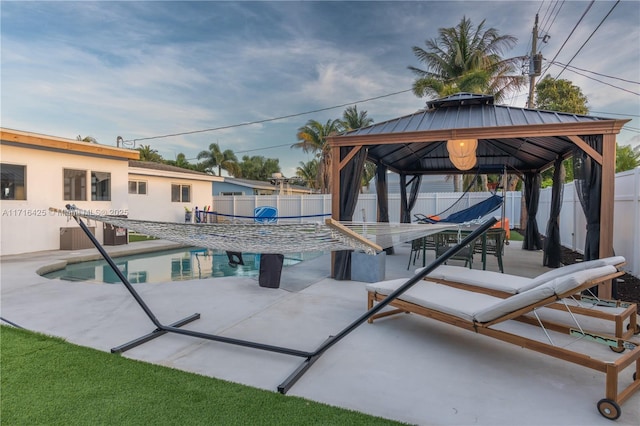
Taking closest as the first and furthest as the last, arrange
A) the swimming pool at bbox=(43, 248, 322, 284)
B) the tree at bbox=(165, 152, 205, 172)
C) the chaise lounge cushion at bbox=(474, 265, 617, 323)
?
the chaise lounge cushion at bbox=(474, 265, 617, 323) < the swimming pool at bbox=(43, 248, 322, 284) < the tree at bbox=(165, 152, 205, 172)

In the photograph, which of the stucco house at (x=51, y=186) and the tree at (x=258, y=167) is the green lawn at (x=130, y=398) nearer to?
the stucco house at (x=51, y=186)

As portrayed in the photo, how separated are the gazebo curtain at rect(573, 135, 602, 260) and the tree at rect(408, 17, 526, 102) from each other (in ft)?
39.3

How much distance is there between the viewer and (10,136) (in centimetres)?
723

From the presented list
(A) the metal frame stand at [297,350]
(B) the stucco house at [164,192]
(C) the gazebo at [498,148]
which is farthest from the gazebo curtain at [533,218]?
(B) the stucco house at [164,192]

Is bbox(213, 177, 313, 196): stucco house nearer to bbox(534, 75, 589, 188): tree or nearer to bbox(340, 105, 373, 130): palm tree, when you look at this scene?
bbox(340, 105, 373, 130): palm tree

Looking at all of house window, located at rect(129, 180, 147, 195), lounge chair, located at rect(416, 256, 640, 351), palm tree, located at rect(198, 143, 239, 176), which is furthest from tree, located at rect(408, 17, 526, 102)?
palm tree, located at rect(198, 143, 239, 176)

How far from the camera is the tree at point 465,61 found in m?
15.7

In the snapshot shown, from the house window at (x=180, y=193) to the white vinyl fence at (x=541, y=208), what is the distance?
170cm

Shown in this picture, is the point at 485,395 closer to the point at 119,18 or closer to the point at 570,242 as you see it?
the point at 570,242

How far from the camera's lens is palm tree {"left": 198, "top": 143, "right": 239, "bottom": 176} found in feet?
101

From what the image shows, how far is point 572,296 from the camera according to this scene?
132 inches

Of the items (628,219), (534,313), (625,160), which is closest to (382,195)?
(628,219)

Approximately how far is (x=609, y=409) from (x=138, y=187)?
14.2 meters

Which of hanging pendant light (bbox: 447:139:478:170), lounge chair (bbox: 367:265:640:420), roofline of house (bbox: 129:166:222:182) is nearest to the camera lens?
lounge chair (bbox: 367:265:640:420)
